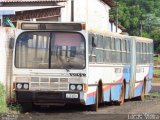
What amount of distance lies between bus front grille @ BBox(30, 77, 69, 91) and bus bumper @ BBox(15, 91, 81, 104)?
0.12 meters

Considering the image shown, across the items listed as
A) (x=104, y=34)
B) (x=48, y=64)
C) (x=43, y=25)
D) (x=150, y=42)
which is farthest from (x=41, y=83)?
(x=150, y=42)

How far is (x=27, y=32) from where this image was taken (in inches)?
719

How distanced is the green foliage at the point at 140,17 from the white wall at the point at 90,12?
189 feet

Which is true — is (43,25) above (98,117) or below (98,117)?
above

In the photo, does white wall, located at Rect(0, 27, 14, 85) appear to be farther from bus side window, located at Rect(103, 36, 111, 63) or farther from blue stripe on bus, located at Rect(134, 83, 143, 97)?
blue stripe on bus, located at Rect(134, 83, 143, 97)

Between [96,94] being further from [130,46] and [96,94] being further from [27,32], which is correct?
[130,46]

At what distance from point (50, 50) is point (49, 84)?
3.25ft

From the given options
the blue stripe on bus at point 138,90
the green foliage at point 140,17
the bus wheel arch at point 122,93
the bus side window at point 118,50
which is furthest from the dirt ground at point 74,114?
the green foliage at point 140,17

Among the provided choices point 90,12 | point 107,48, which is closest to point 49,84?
point 107,48

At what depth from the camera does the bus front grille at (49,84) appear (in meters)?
17.9

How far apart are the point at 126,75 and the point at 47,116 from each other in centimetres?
751

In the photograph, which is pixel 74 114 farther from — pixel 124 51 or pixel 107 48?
pixel 124 51

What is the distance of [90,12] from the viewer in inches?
1900

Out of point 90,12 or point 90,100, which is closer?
point 90,100
